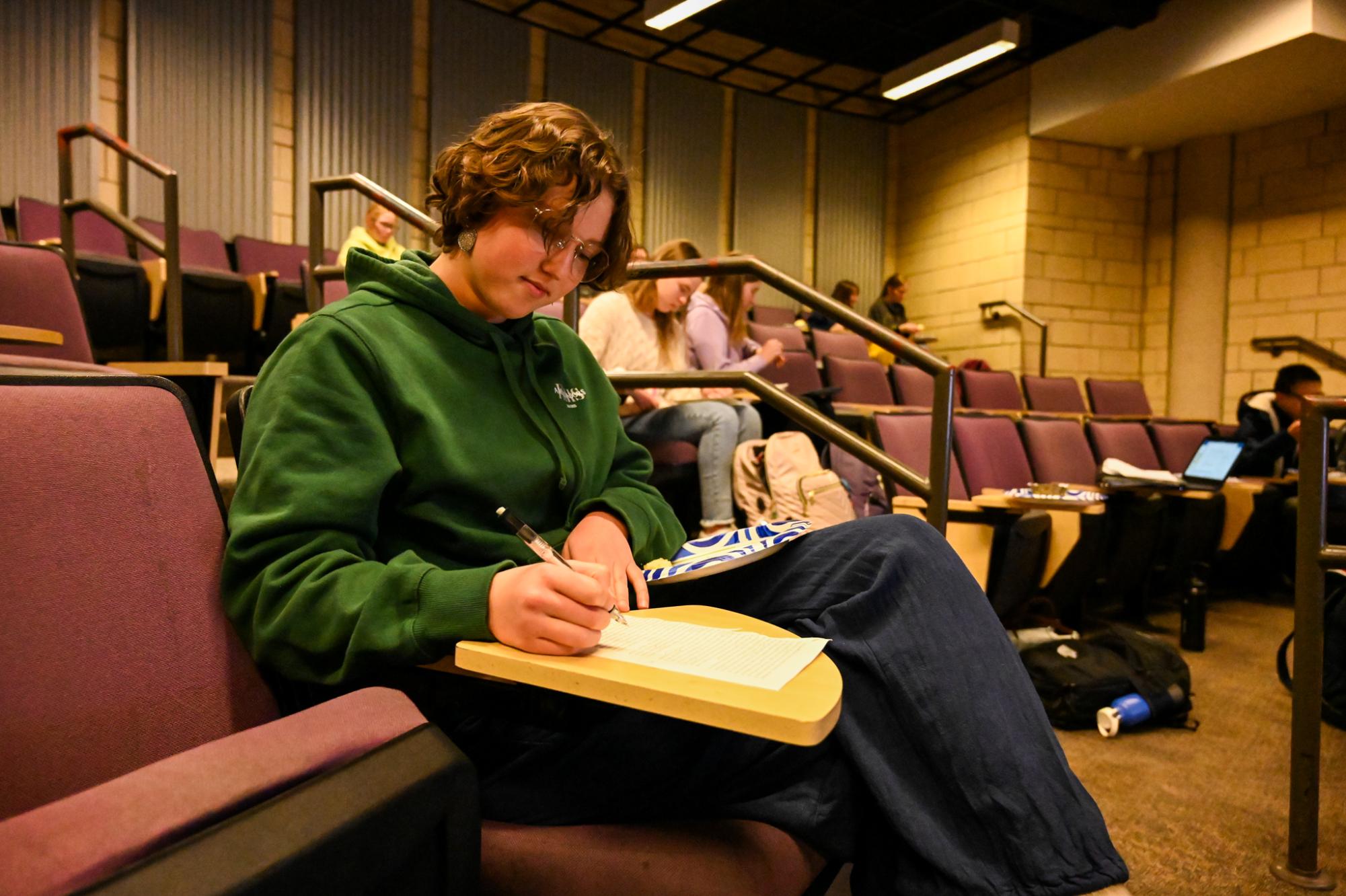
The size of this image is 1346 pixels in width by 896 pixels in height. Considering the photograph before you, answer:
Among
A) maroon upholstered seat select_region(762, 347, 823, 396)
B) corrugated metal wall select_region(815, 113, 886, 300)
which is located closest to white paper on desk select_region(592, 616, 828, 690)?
maroon upholstered seat select_region(762, 347, 823, 396)

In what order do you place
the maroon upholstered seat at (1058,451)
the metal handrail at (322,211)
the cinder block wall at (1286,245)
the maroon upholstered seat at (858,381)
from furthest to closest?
the cinder block wall at (1286,245), the maroon upholstered seat at (858,381), the maroon upholstered seat at (1058,451), the metal handrail at (322,211)

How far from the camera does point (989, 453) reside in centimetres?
298

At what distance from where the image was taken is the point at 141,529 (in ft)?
2.24

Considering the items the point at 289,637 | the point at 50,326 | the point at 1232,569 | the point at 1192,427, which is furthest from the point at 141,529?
the point at 1192,427

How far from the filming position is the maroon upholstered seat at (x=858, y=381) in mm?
4117

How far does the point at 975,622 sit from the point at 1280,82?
6.61m

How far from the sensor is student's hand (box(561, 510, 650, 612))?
849 millimetres

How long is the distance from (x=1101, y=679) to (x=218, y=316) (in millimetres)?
3782

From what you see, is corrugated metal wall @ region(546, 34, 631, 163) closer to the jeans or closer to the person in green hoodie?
the jeans

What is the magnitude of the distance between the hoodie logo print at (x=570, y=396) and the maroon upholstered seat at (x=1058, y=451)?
8.54ft


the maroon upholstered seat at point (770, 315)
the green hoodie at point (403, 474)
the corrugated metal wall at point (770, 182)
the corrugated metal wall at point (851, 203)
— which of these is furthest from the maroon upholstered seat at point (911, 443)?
the corrugated metal wall at point (851, 203)

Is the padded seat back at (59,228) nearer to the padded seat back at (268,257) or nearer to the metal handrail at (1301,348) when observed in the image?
the padded seat back at (268,257)

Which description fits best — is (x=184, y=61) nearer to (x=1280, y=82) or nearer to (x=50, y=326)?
(x=50, y=326)

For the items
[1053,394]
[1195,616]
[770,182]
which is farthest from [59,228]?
[1053,394]
